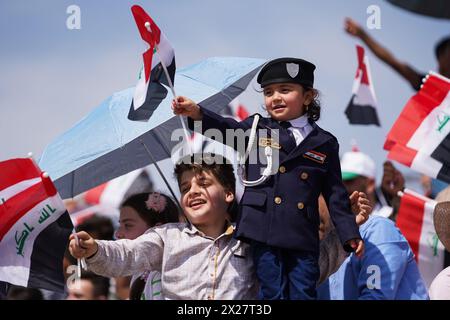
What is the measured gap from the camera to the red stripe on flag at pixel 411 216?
19.1ft

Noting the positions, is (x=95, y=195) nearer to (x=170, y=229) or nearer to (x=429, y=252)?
(x=429, y=252)

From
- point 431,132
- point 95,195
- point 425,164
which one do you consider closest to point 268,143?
point 425,164

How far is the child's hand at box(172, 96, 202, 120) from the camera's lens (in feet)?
13.6

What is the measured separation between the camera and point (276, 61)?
4441 mm

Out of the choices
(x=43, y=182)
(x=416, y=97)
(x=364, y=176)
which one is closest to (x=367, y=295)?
(x=43, y=182)

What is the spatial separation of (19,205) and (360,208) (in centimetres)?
164

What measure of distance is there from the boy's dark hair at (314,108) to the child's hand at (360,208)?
425 mm

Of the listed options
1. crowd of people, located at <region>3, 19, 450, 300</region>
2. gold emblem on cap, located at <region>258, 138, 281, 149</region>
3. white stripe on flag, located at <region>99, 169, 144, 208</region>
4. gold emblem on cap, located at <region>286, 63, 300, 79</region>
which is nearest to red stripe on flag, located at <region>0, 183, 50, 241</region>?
crowd of people, located at <region>3, 19, 450, 300</region>

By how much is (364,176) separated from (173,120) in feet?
8.83

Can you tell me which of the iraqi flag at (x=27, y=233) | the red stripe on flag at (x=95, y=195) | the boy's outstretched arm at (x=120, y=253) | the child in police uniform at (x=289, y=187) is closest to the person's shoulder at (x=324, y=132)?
the child in police uniform at (x=289, y=187)

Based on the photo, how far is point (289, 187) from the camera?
4.31 metres

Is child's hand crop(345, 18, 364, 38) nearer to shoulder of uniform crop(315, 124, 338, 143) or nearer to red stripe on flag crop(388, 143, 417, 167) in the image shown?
red stripe on flag crop(388, 143, 417, 167)
